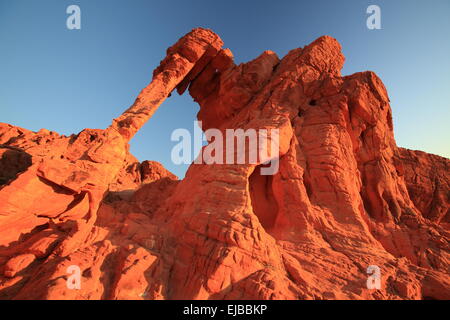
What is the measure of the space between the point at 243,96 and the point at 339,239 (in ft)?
27.9

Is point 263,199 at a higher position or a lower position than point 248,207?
higher

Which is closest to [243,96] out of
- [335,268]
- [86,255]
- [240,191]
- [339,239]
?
[240,191]

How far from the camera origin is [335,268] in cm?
663

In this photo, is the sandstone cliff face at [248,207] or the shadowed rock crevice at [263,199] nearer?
the sandstone cliff face at [248,207]

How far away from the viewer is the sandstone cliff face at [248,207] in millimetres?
5688

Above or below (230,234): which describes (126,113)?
above

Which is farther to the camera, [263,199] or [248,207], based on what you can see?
[263,199]

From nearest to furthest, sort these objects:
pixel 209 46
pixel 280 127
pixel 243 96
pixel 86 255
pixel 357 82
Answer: pixel 86 255, pixel 280 127, pixel 357 82, pixel 243 96, pixel 209 46

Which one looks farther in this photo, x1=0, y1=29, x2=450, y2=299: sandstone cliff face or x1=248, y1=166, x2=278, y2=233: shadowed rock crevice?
x1=248, y1=166, x2=278, y2=233: shadowed rock crevice

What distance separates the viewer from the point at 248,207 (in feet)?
23.1

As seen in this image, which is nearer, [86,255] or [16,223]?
[86,255]

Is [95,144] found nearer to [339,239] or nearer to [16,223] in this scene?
[16,223]

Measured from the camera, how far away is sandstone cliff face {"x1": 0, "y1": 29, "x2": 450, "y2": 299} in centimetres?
569
